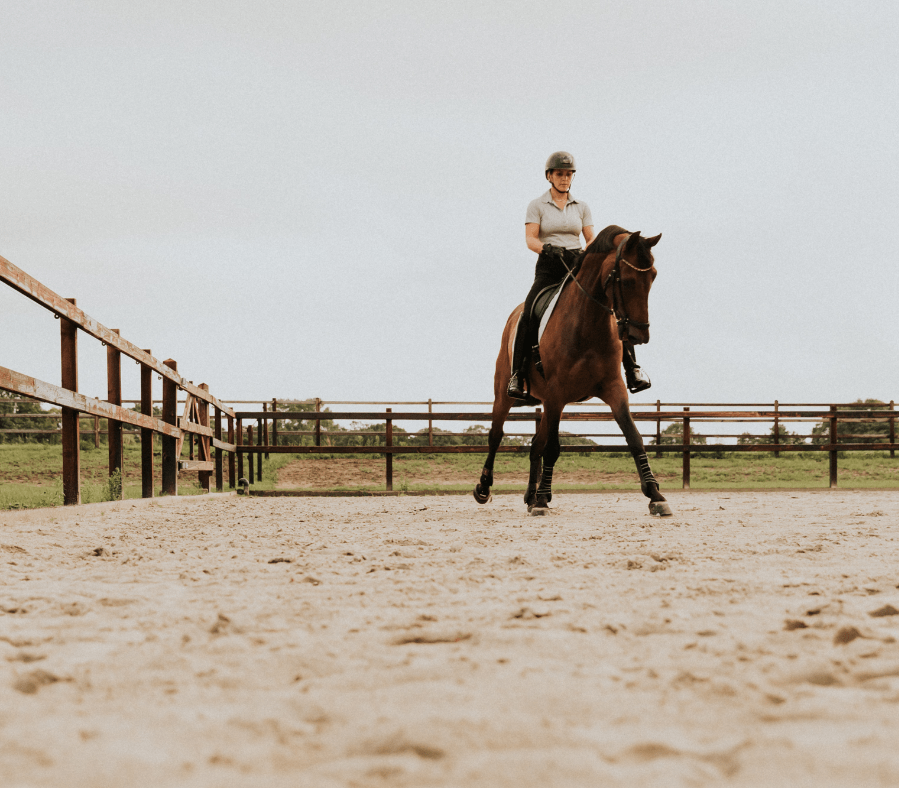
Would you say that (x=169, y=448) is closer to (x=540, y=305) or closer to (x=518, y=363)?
(x=518, y=363)

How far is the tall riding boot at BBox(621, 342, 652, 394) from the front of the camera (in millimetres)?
5672

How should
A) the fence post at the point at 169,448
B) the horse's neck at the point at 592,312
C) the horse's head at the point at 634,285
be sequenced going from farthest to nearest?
the fence post at the point at 169,448 < the horse's neck at the point at 592,312 < the horse's head at the point at 634,285

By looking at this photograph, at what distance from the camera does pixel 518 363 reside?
6.42 m

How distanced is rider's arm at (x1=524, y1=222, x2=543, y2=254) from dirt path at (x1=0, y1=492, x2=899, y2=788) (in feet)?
12.0

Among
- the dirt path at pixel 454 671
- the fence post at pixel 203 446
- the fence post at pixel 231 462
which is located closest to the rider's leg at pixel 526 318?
the dirt path at pixel 454 671

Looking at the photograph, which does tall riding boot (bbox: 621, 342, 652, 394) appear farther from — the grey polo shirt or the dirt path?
the dirt path

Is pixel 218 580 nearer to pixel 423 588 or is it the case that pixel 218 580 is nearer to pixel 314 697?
pixel 423 588

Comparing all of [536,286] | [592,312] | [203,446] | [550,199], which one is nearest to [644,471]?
[592,312]

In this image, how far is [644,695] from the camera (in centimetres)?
120

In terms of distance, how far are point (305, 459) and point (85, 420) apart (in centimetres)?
625

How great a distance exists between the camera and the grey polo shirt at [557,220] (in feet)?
20.0

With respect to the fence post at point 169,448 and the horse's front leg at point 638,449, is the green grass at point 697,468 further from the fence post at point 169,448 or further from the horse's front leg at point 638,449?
the horse's front leg at point 638,449

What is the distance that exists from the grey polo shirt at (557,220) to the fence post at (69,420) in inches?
137

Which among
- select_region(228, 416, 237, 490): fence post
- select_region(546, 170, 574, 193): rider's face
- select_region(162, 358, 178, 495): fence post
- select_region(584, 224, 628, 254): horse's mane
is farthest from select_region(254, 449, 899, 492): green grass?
select_region(584, 224, 628, 254): horse's mane
